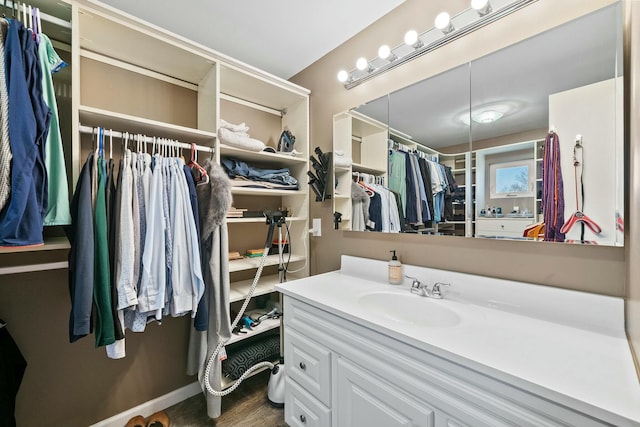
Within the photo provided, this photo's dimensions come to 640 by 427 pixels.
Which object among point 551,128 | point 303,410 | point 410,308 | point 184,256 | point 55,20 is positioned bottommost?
point 303,410

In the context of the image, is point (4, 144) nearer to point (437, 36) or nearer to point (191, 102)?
point (191, 102)

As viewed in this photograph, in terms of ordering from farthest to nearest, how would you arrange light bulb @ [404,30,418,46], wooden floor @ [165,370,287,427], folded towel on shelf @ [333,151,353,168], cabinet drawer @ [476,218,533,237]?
1. folded towel on shelf @ [333,151,353,168]
2. wooden floor @ [165,370,287,427]
3. light bulb @ [404,30,418,46]
4. cabinet drawer @ [476,218,533,237]

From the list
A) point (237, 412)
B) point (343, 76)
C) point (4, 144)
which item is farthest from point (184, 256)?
point (343, 76)

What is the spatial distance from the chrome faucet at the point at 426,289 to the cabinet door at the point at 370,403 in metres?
0.49

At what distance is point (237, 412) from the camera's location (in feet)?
5.34

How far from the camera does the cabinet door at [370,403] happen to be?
0.85 m

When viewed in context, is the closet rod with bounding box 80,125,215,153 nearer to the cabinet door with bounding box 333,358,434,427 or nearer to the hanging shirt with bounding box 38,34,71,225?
the hanging shirt with bounding box 38,34,71,225

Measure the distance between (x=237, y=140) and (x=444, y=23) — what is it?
4.16ft

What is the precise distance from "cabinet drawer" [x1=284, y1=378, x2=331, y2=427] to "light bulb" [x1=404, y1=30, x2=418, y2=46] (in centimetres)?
185

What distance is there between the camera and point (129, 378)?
5.20ft

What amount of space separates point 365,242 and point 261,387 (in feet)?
4.28

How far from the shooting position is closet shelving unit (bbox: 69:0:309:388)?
4.20 feet

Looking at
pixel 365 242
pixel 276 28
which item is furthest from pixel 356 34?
pixel 365 242

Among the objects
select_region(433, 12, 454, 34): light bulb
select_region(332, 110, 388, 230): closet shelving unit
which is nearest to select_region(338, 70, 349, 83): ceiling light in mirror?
select_region(332, 110, 388, 230): closet shelving unit
